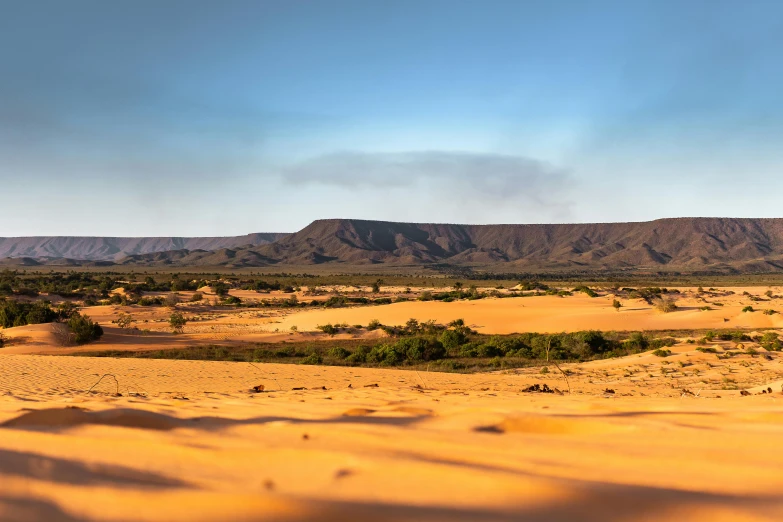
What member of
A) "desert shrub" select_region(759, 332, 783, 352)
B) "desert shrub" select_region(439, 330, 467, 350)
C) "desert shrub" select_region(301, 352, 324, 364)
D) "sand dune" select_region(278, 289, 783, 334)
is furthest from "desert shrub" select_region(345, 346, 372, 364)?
"desert shrub" select_region(759, 332, 783, 352)

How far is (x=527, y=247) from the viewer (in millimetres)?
166625

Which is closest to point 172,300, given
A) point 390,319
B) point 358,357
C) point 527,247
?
point 390,319

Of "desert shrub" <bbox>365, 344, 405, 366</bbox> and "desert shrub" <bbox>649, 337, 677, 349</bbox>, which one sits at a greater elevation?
"desert shrub" <bbox>649, 337, 677, 349</bbox>

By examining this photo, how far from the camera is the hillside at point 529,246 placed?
137875 mm

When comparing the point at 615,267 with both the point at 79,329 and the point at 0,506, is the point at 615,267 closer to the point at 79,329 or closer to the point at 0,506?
the point at 79,329

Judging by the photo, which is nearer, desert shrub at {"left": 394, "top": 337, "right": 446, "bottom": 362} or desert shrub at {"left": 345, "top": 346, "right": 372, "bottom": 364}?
desert shrub at {"left": 345, "top": 346, "right": 372, "bottom": 364}

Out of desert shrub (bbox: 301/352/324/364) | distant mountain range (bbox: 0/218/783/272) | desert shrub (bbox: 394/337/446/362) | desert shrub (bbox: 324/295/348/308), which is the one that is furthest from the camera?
distant mountain range (bbox: 0/218/783/272)

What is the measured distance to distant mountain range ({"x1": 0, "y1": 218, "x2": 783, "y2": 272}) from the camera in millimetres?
137375

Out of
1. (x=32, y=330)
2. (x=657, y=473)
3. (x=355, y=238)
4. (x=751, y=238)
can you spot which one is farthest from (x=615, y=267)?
(x=657, y=473)

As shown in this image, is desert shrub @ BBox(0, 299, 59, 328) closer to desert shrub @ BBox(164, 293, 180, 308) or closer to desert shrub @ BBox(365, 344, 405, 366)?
desert shrub @ BBox(164, 293, 180, 308)

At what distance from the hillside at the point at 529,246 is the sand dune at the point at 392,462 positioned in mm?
130456

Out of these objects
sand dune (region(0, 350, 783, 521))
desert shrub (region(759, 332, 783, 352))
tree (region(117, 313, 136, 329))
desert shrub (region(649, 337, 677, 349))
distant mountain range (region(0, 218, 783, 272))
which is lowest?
tree (region(117, 313, 136, 329))

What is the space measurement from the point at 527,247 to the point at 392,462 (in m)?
169

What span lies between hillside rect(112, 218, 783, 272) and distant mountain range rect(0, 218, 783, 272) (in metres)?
0.27
